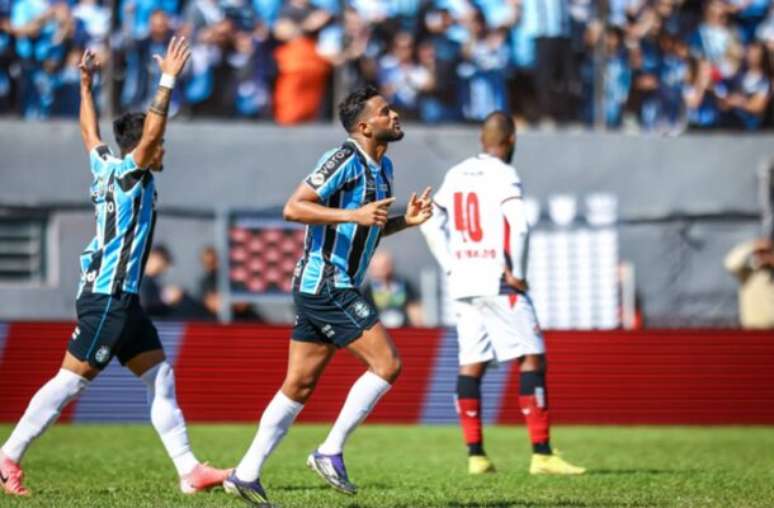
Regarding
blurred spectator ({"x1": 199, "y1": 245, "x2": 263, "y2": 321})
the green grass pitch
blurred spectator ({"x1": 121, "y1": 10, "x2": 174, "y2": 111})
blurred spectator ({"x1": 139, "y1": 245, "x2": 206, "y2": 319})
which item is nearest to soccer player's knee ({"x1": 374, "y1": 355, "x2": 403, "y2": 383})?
the green grass pitch

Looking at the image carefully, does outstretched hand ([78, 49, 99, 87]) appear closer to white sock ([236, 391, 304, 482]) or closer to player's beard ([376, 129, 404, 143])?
player's beard ([376, 129, 404, 143])

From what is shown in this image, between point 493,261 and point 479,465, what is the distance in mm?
1412

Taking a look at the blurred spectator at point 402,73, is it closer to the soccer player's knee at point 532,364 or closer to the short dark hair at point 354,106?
the soccer player's knee at point 532,364

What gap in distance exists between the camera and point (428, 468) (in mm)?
11711

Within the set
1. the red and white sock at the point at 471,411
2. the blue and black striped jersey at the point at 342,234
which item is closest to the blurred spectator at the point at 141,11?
the red and white sock at the point at 471,411

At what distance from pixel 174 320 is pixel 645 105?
264 inches

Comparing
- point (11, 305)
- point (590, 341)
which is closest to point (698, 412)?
point (590, 341)

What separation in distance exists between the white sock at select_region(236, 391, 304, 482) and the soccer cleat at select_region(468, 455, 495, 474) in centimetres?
293

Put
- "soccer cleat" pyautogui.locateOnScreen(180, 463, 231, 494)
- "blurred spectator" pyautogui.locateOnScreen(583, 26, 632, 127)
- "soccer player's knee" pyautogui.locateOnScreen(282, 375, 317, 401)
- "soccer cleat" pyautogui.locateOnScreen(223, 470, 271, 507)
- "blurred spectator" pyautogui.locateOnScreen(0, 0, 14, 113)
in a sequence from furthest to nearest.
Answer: "blurred spectator" pyautogui.locateOnScreen(583, 26, 632, 127) → "blurred spectator" pyautogui.locateOnScreen(0, 0, 14, 113) → "soccer cleat" pyautogui.locateOnScreen(180, 463, 231, 494) → "soccer player's knee" pyautogui.locateOnScreen(282, 375, 317, 401) → "soccer cleat" pyautogui.locateOnScreen(223, 470, 271, 507)

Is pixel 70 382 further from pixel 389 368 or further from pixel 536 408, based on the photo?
pixel 536 408

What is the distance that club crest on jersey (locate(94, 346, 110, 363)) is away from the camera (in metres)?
9.23

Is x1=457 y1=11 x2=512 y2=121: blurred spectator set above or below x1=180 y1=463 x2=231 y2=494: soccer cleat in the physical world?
above

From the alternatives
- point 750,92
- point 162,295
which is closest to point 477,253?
point 162,295

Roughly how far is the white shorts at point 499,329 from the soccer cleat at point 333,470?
9.49ft
